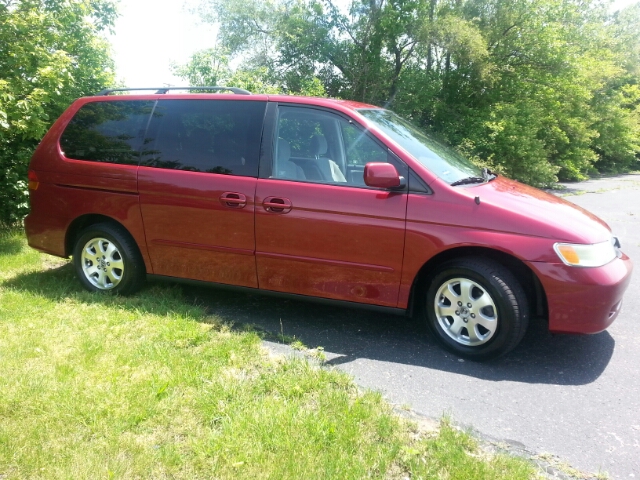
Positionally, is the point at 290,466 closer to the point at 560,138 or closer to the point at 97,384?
the point at 97,384

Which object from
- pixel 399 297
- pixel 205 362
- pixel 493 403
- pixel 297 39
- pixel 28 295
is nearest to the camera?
pixel 493 403

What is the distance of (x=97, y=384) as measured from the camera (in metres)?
3.11

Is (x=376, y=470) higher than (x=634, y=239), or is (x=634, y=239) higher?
(x=376, y=470)

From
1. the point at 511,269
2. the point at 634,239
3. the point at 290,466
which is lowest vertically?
the point at 634,239

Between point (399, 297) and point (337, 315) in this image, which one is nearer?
point (399, 297)

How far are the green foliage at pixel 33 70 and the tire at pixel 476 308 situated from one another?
5.43 m

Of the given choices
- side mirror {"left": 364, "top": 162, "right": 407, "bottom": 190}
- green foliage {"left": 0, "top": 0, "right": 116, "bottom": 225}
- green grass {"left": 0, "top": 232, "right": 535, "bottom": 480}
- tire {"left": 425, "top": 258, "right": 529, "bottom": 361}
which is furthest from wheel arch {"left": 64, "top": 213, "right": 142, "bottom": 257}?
tire {"left": 425, "top": 258, "right": 529, "bottom": 361}

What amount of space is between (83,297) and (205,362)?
1.91 metres

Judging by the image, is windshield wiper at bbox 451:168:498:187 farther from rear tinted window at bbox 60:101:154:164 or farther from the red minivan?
rear tinted window at bbox 60:101:154:164

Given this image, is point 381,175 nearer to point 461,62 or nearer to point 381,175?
point 381,175

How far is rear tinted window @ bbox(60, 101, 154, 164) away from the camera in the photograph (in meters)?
4.64

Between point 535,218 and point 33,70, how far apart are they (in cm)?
650

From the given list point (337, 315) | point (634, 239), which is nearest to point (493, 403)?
point (337, 315)

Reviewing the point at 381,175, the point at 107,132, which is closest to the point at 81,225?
the point at 107,132
